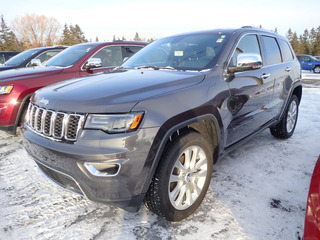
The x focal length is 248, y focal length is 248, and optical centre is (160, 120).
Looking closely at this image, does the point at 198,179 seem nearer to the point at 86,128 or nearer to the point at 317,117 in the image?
the point at 86,128

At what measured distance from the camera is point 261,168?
3.23 metres

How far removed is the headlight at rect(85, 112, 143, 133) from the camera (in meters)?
1.77

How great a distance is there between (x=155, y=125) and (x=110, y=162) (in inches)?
16.4

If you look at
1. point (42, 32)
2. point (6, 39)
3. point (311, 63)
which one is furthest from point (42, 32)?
point (311, 63)

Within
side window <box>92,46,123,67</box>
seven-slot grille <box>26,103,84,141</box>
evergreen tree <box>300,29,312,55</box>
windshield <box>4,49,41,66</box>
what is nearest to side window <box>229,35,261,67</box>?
seven-slot grille <box>26,103,84,141</box>

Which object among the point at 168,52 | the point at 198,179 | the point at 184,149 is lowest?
the point at 198,179

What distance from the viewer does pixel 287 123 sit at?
4.22 metres

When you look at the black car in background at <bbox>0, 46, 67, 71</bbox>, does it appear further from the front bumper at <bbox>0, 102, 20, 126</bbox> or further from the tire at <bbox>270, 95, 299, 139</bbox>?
the tire at <bbox>270, 95, 299, 139</bbox>

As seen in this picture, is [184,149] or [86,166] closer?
[86,166]

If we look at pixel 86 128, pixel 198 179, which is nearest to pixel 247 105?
pixel 198 179

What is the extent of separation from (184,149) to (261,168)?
1.66 m

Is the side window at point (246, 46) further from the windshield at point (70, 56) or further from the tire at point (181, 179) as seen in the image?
the windshield at point (70, 56)

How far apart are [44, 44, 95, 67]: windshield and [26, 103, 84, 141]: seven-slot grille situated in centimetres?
286

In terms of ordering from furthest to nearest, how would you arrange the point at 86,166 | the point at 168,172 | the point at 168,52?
the point at 168,52 → the point at 168,172 → the point at 86,166
